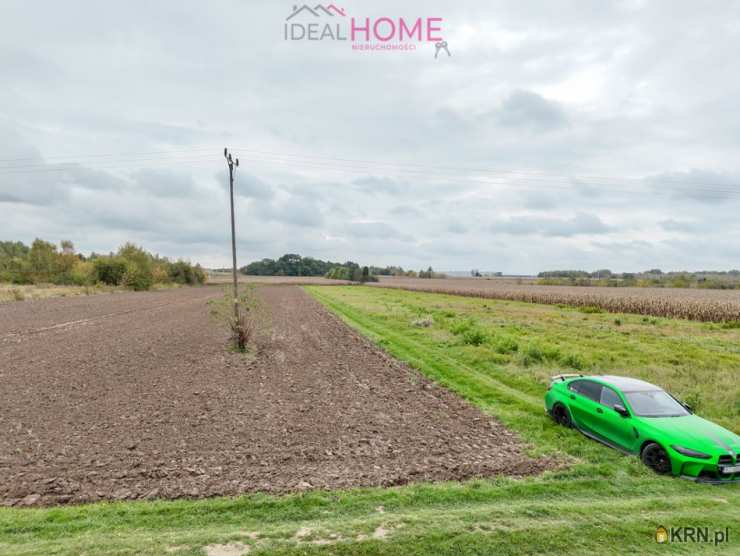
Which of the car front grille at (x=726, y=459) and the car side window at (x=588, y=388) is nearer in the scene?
the car front grille at (x=726, y=459)

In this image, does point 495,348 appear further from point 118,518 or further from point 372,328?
point 118,518

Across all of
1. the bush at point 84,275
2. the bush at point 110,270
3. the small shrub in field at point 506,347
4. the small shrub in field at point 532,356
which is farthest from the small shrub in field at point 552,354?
the bush at point 84,275

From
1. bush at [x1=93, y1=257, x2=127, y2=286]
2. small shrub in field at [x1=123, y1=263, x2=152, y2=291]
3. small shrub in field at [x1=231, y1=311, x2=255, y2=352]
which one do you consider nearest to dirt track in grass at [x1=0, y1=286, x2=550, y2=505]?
small shrub in field at [x1=231, y1=311, x2=255, y2=352]

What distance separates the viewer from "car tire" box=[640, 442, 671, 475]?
8.14 m

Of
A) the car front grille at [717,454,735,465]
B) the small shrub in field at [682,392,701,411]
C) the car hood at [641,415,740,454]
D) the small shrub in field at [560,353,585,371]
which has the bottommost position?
the small shrub in field at [682,392,701,411]

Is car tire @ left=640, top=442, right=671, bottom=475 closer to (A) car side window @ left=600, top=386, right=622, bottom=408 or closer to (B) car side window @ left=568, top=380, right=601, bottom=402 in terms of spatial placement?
(A) car side window @ left=600, top=386, right=622, bottom=408

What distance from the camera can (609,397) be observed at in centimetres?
964

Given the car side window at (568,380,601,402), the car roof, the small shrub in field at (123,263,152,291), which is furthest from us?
the small shrub in field at (123,263,152,291)

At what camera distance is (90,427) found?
33.5ft

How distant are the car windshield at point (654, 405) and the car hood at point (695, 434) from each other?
0.18 metres

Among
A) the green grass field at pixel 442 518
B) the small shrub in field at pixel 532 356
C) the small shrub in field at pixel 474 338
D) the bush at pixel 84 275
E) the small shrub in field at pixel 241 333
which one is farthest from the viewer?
the bush at pixel 84 275

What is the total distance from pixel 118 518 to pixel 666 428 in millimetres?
9663

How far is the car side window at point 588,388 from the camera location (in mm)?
10008

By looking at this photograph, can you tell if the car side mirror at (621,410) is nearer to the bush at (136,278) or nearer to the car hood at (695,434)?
the car hood at (695,434)
